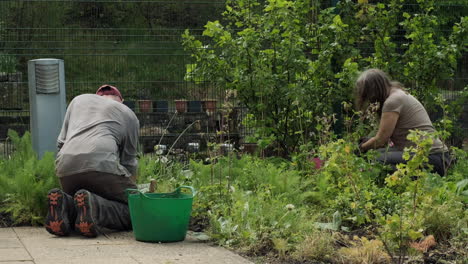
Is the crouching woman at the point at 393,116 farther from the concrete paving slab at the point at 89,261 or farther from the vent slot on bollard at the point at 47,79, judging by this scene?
the concrete paving slab at the point at 89,261

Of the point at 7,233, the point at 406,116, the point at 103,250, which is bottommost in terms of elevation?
the point at 7,233

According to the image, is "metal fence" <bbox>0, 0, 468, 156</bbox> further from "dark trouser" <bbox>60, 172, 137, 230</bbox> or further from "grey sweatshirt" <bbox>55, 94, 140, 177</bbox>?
"dark trouser" <bbox>60, 172, 137, 230</bbox>

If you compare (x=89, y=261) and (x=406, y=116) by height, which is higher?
(x=406, y=116)

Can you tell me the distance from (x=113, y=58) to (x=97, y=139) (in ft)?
11.3

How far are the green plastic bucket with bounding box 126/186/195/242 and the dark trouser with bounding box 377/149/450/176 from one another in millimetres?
2441

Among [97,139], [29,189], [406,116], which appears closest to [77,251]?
[97,139]

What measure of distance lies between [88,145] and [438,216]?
106 inches

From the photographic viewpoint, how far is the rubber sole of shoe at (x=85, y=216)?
5469 mm

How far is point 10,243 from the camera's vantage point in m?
5.30

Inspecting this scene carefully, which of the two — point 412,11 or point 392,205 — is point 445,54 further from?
point 392,205

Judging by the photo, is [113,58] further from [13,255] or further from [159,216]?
[13,255]

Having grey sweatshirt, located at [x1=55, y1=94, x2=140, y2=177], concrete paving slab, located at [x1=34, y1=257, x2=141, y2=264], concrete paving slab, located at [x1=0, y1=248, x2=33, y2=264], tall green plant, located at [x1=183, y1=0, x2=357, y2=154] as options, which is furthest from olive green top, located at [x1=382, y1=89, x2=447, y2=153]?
concrete paving slab, located at [x1=0, y1=248, x2=33, y2=264]

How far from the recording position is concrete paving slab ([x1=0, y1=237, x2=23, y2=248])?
5.18 m

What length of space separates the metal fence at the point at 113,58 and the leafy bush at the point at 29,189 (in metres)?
2.69
